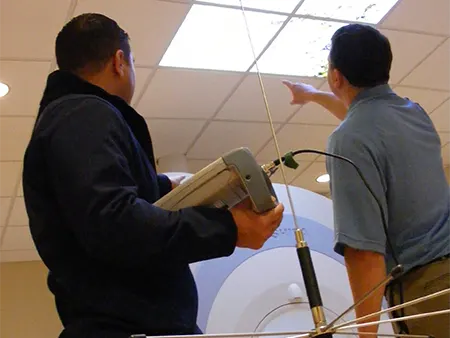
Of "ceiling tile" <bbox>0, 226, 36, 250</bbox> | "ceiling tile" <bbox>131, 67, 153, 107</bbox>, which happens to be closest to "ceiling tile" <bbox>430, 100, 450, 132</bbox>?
"ceiling tile" <bbox>131, 67, 153, 107</bbox>

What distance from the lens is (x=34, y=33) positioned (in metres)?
2.14

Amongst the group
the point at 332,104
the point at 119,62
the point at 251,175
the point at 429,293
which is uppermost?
the point at 332,104

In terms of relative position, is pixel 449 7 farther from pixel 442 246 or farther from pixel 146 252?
pixel 146 252

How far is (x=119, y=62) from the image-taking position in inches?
38.0

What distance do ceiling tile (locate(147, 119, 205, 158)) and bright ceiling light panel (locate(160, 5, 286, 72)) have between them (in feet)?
1.63

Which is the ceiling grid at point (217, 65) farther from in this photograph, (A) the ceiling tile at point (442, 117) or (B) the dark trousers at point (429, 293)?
(B) the dark trousers at point (429, 293)

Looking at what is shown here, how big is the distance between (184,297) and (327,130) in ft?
8.90

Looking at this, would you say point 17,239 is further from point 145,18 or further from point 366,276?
point 366,276

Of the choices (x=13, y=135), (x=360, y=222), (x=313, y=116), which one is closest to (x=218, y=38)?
(x=313, y=116)

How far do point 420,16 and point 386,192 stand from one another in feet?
5.51

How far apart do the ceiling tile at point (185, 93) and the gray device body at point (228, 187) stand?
6.00ft

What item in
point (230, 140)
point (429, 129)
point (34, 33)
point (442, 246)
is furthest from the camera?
point (230, 140)

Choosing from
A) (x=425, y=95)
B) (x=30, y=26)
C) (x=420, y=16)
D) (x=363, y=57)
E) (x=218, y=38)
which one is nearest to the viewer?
(x=363, y=57)

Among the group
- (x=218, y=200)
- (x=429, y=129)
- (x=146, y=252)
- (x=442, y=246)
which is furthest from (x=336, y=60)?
(x=146, y=252)
